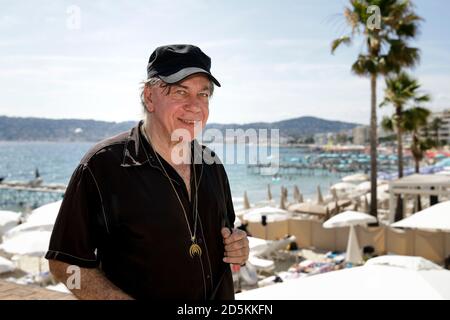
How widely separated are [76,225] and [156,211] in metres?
0.28

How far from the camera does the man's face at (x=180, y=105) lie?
1.58 meters

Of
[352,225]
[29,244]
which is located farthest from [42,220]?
[352,225]

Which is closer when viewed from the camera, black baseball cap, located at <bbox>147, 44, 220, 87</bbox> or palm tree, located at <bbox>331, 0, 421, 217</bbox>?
black baseball cap, located at <bbox>147, 44, 220, 87</bbox>

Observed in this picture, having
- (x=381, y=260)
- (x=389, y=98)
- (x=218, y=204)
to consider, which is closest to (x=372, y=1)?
(x=389, y=98)

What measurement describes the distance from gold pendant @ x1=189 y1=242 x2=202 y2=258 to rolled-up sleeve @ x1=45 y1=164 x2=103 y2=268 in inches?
14.2

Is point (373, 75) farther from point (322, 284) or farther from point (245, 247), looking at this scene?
point (245, 247)

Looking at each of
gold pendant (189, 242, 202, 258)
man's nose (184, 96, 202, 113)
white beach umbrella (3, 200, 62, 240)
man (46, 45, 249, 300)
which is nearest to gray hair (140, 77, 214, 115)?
man (46, 45, 249, 300)

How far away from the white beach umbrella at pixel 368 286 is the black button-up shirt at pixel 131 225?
262cm

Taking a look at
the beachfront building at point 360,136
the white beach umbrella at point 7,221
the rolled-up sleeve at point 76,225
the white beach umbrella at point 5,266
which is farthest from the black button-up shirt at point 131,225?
the beachfront building at point 360,136

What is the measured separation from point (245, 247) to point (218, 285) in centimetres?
20

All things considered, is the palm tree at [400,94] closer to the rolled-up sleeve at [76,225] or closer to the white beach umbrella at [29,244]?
the white beach umbrella at [29,244]

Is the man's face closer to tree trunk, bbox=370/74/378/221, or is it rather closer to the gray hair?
the gray hair

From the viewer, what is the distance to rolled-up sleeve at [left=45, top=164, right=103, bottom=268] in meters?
1.36
